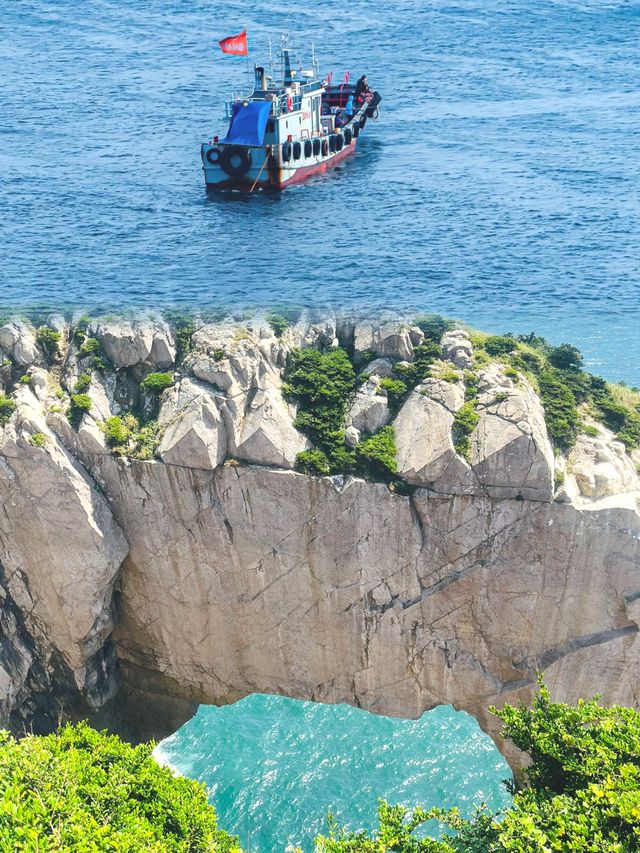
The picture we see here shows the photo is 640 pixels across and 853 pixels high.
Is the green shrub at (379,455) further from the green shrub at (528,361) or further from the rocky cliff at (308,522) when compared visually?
the green shrub at (528,361)

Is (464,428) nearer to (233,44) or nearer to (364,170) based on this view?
(233,44)

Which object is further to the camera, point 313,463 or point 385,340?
point 385,340

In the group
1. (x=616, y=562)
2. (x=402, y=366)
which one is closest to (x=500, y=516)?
(x=616, y=562)

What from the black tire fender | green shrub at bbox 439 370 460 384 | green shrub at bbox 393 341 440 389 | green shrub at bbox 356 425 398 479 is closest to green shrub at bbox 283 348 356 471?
green shrub at bbox 356 425 398 479

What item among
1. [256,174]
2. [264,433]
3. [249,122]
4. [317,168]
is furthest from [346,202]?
[264,433]

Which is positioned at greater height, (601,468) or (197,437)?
(197,437)

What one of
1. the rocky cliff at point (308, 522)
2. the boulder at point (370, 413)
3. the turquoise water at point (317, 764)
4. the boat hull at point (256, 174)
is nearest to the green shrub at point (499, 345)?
the rocky cliff at point (308, 522)
